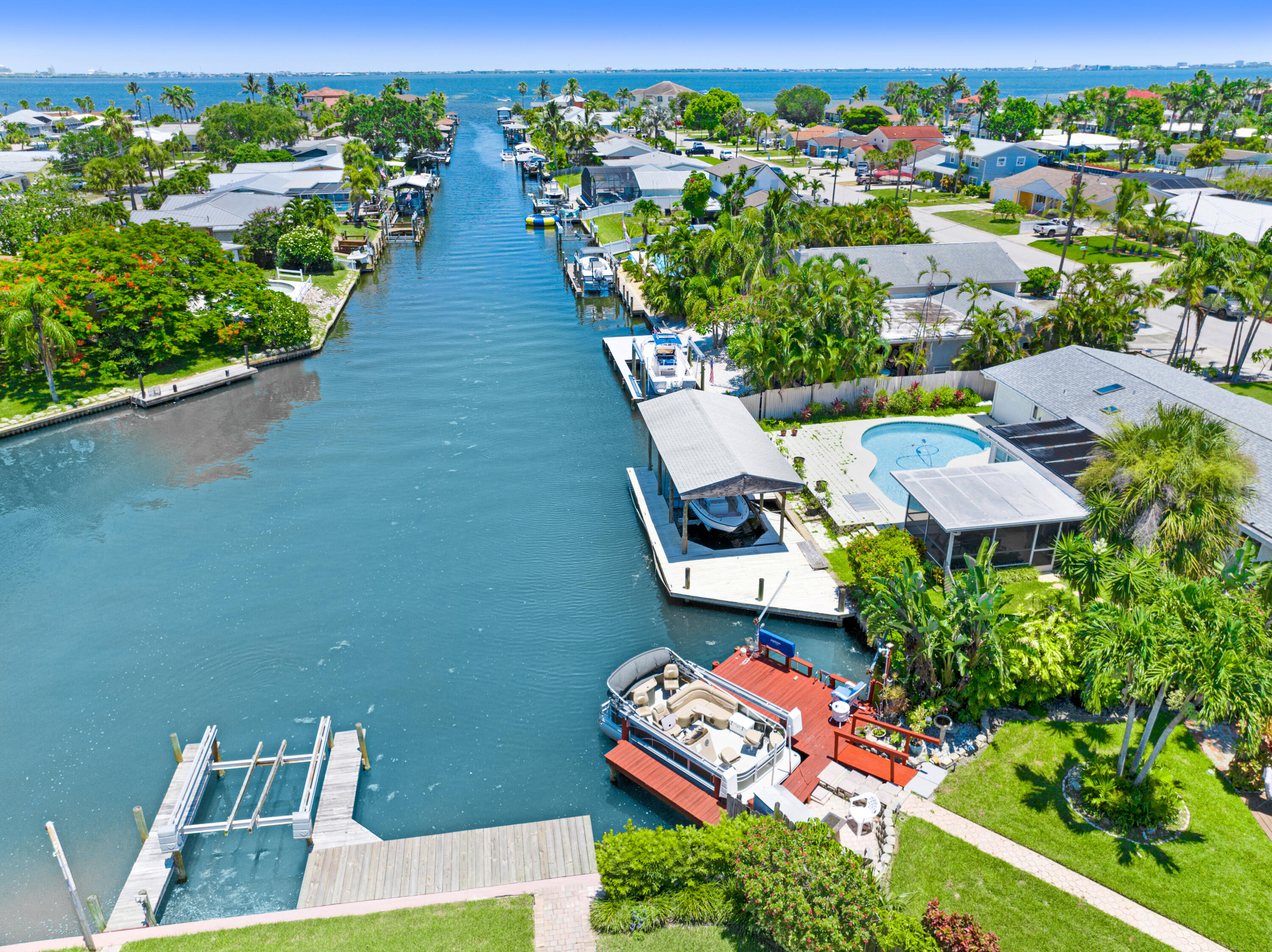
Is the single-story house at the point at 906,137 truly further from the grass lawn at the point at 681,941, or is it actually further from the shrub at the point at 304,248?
the grass lawn at the point at 681,941

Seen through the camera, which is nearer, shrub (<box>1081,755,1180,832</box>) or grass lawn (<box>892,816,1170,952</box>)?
grass lawn (<box>892,816,1170,952</box>)

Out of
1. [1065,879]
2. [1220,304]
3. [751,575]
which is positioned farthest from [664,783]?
[1220,304]

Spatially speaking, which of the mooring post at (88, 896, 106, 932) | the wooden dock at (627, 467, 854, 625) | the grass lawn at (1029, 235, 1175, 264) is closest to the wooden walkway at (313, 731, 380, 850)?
the mooring post at (88, 896, 106, 932)

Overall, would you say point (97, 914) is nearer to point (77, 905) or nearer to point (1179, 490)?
point (77, 905)

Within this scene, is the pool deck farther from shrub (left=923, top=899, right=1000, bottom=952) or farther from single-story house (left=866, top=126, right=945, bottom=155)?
single-story house (left=866, top=126, right=945, bottom=155)

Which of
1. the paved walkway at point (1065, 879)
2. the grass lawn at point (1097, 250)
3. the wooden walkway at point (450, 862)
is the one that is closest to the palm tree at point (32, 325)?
the wooden walkway at point (450, 862)

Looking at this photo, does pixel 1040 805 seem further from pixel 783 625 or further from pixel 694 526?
pixel 694 526
